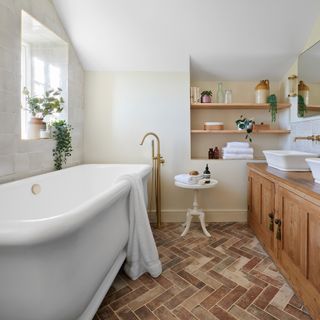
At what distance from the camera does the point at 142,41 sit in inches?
103

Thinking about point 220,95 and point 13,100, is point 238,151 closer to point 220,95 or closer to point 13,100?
point 220,95

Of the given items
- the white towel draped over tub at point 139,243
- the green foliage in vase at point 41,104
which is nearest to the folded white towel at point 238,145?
the white towel draped over tub at point 139,243

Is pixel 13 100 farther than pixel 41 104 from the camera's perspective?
No

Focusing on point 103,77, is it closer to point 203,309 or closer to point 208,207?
point 208,207

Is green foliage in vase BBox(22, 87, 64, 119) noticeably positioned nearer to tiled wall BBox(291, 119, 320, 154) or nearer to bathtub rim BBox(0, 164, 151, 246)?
bathtub rim BBox(0, 164, 151, 246)

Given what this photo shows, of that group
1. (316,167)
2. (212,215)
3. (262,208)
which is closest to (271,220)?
(262,208)

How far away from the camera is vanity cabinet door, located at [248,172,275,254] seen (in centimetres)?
196

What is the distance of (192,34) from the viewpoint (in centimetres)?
253

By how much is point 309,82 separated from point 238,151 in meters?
1.04

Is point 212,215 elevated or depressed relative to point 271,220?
depressed

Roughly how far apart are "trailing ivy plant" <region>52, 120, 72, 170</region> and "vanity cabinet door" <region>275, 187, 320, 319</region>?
2.13m

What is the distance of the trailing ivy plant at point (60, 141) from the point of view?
2418mm

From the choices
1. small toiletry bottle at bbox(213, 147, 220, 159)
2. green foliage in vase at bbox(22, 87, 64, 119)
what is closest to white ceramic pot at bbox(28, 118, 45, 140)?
green foliage in vase at bbox(22, 87, 64, 119)

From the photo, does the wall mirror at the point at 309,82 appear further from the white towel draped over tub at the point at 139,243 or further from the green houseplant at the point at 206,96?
the white towel draped over tub at the point at 139,243
